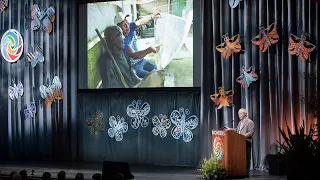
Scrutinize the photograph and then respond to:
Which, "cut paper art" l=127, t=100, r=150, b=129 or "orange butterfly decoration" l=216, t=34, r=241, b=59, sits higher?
"orange butterfly decoration" l=216, t=34, r=241, b=59

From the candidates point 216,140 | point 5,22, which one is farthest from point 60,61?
point 216,140

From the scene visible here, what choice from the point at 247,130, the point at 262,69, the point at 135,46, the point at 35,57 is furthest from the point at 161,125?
the point at 35,57

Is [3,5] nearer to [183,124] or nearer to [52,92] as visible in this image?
[52,92]

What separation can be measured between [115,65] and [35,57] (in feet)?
6.79

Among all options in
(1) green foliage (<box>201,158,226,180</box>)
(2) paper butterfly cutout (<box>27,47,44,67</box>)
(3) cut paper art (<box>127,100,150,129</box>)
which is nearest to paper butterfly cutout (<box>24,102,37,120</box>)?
(2) paper butterfly cutout (<box>27,47,44,67</box>)

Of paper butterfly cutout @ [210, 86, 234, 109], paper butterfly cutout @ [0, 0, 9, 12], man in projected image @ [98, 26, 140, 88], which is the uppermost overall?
paper butterfly cutout @ [0, 0, 9, 12]

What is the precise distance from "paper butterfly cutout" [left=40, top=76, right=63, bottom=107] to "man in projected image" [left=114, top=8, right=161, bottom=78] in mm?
1771

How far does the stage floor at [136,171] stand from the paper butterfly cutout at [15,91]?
5.71ft

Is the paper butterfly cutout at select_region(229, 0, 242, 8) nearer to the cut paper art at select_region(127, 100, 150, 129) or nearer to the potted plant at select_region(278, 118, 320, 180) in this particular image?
the cut paper art at select_region(127, 100, 150, 129)

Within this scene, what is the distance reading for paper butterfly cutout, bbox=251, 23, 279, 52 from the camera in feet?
33.4

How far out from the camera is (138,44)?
11.2 meters

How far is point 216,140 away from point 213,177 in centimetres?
57

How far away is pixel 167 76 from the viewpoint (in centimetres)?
1093

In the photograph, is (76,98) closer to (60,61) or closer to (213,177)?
(60,61)
